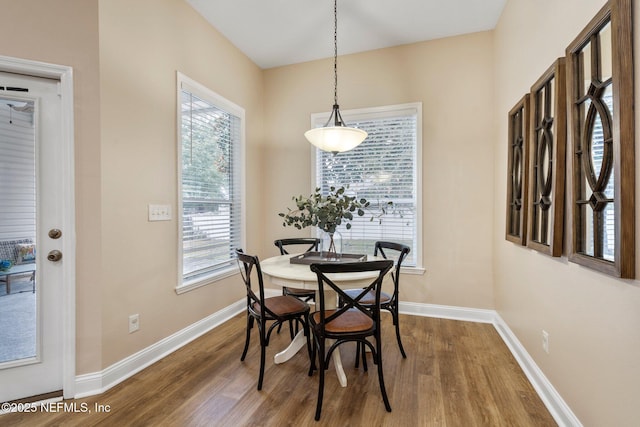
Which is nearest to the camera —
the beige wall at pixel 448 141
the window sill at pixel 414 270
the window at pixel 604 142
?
the window at pixel 604 142

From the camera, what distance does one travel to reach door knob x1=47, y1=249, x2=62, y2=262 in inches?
77.5

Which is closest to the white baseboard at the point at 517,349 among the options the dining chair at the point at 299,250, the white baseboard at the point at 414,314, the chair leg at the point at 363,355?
the white baseboard at the point at 414,314

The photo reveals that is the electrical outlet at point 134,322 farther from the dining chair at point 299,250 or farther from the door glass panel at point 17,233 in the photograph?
the dining chair at point 299,250

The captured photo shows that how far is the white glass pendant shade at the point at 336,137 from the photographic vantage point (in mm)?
2461

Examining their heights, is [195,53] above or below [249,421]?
above

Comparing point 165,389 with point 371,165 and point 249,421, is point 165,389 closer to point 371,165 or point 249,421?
point 249,421

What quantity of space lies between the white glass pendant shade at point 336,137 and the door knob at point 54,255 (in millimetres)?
1960

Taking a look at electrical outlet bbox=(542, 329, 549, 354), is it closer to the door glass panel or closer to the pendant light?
the pendant light

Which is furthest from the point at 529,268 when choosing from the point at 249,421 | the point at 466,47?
the point at 466,47

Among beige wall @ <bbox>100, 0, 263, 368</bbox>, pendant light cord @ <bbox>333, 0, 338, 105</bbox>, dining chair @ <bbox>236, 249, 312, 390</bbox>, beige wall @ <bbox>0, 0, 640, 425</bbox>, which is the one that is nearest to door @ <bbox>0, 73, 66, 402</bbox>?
beige wall @ <bbox>0, 0, 640, 425</bbox>

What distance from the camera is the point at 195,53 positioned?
2.88 m

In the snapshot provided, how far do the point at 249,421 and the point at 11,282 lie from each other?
1710 mm

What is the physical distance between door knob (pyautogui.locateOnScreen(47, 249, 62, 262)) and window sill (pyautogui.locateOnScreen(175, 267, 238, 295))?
89 cm

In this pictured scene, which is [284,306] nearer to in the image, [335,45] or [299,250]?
[299,250]
